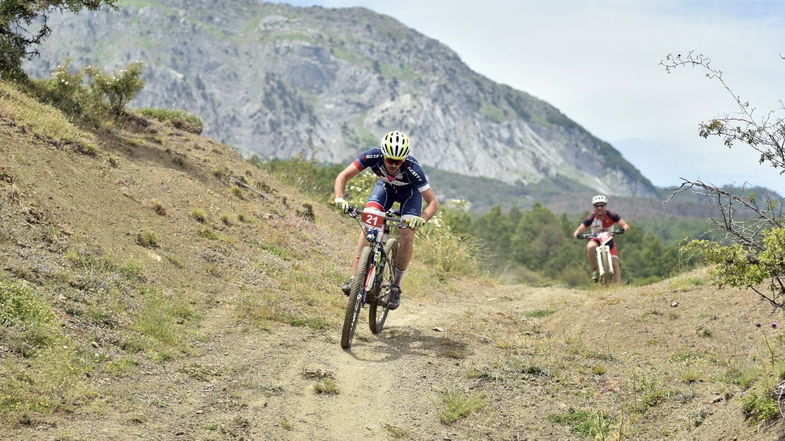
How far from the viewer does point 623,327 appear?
12430mm

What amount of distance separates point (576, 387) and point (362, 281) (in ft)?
10.0

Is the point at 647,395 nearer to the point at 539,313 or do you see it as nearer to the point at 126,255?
the point at 539,313

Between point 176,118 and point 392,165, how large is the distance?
15360mm

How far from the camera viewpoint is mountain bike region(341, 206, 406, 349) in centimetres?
1021

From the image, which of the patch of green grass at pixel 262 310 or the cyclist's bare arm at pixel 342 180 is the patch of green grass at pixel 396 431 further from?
the cyclist's bare arm at pixel 342 180

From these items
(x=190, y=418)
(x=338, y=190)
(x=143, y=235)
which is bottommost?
(x=190, y=418)

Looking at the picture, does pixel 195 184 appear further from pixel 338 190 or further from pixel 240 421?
pixel 240 421

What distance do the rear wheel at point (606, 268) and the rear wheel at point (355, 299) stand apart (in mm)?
9362

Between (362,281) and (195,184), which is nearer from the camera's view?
(362,281)

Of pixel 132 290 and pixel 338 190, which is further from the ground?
pixel 338 190

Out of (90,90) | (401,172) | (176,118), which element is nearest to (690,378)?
(401,172)

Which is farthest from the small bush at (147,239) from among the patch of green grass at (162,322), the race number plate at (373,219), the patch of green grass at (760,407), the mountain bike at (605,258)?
the mountain bike at (605,258)

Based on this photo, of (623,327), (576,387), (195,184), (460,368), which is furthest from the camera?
(195,184)

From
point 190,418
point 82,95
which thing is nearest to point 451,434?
point 190,418
